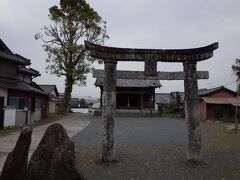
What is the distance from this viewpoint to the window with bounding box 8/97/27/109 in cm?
2337

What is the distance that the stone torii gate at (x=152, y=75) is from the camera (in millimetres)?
10383

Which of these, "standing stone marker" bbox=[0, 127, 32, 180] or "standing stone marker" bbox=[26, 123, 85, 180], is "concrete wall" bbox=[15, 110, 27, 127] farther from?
"standing stone marker" bbox=[26, 123, 85, 180]

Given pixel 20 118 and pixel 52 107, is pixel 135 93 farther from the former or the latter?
pixel 20 118

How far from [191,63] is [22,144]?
261 inches

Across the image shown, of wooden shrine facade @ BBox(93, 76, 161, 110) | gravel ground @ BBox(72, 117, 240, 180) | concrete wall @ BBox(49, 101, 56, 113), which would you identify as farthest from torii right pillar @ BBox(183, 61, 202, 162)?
concrete wall @ BBox(49, 101, 56, 113)

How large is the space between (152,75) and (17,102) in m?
16.5

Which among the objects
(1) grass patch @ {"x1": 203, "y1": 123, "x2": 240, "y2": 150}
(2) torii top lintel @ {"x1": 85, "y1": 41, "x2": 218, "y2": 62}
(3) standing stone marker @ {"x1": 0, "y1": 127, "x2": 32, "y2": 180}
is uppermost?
(2) torii top lintel @ {"x1": 85, "y1": 41, "x2": 218, "y2": 62}

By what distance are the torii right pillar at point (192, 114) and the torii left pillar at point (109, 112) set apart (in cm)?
256

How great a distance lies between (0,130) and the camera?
20.3 meters

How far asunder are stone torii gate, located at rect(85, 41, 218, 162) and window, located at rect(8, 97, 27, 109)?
14.4 metres

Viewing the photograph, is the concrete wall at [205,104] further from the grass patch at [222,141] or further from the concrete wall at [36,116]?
the concrete wall at [36,116]

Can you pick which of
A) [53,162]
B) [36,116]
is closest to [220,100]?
[36,116]

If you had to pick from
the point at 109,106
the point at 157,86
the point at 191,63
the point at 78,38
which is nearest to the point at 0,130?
the point at 109,106

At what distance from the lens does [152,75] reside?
10914 millimetres
